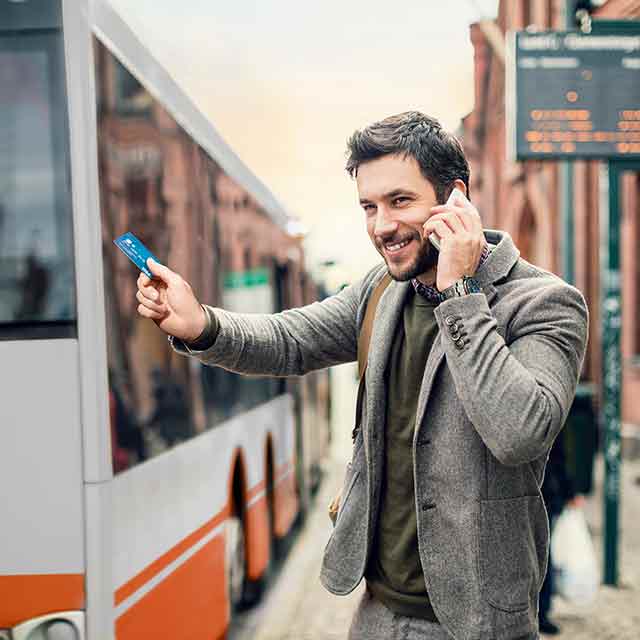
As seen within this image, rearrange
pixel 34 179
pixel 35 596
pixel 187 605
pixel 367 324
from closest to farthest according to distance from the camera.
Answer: pixel 367 324, pixel 35 596, pixel 34 179, pixel 187 605

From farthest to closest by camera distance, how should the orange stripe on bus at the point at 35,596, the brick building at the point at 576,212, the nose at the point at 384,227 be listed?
the brick building at the point at 576,212
the orange stripe on bus at the point at 35,596
the nose at the point at 384,227

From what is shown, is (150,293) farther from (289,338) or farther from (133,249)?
(289,338)

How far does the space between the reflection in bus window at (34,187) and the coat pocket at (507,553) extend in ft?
4.66

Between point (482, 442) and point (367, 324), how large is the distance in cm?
47

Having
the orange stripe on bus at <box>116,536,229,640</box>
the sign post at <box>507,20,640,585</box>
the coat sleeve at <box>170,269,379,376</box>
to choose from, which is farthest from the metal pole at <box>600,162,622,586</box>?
the coat sleeve at <box>170,269,379,376</box>

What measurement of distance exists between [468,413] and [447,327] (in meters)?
0.19

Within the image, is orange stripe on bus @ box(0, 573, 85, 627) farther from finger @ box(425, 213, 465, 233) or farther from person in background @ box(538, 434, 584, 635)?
person in background @ box(538, 434, 584, 635)

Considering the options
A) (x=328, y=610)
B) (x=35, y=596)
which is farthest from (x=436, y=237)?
(x=328, y=610)

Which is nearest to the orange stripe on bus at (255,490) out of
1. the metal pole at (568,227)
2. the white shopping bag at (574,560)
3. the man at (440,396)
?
the white shopping bag at (574,560)

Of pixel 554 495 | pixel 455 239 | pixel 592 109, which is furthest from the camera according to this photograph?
pixel 592 109

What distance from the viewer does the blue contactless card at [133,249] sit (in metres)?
Answer: 2.24

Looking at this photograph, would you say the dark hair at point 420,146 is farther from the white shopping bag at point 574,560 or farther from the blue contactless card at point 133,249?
the white shopping bag at point 574,560

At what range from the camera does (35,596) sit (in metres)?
2.92

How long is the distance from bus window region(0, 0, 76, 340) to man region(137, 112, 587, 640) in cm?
77
